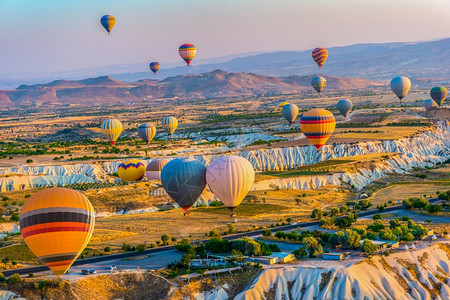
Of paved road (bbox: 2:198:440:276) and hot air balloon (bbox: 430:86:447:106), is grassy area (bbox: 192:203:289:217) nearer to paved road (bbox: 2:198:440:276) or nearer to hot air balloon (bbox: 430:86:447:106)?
paved road (bbox: 2:198:440:276)

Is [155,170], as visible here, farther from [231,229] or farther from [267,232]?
[267,232]

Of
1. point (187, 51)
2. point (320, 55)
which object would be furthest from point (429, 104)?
point (187, 51)

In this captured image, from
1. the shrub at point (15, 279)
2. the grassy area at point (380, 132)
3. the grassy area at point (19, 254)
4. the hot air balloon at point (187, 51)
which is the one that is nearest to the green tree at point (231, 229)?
the grassy area at point (19, 254)

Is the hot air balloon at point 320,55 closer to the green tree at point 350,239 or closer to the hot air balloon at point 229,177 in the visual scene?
the hot air balloon at point 229,177

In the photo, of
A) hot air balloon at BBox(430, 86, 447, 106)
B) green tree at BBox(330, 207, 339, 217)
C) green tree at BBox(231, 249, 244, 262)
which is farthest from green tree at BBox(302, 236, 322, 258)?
hot air balloon at BBox(430, 86, 447, 106)

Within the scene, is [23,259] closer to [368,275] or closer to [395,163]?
[368,275]

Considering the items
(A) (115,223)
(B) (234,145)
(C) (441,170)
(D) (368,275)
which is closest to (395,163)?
(C) (441,170)

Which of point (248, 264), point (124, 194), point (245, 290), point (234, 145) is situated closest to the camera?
point (245, 290)
